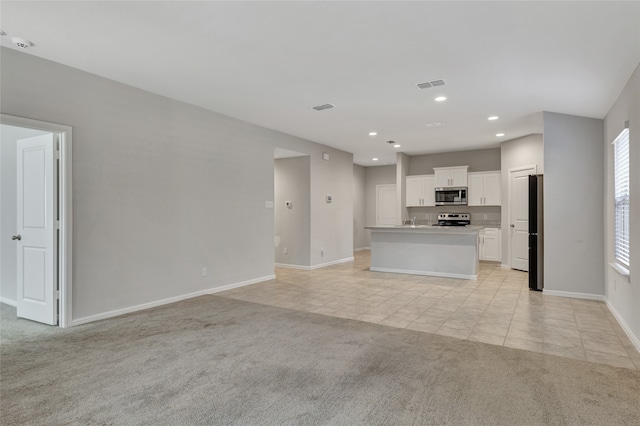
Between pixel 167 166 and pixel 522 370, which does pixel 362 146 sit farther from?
pixel 522 370

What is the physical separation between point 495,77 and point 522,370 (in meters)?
3.07

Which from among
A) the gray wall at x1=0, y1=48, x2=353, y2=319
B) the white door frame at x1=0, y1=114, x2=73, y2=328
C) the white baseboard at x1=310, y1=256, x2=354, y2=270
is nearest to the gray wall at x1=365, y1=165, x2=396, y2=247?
the white baseboard at x1=310, y1=256, x2=354, y2=270

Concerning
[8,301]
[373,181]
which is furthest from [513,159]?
[8,301]

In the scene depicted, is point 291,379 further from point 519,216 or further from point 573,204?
point 519,216

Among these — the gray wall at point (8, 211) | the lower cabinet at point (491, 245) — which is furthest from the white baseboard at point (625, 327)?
the gray wall at point (8, 211)

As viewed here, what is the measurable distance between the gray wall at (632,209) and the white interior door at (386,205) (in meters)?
7.04

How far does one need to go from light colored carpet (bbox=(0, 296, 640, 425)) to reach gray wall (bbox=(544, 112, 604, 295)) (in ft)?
9.15

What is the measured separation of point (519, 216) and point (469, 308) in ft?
12.7

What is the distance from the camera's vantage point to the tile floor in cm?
337

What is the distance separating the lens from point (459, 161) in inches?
370

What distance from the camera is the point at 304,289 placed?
572 cm

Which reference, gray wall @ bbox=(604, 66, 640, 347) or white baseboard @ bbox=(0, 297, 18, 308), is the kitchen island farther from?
white baseboard @ bbox=(0, 297, 18, 308)

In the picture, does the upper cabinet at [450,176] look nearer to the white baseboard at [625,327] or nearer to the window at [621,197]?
the window at [621,197]

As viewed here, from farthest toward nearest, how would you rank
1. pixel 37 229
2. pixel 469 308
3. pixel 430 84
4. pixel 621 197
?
pixel 469 308
pixel 430 84
pixel 621 197
pixel 37 229
